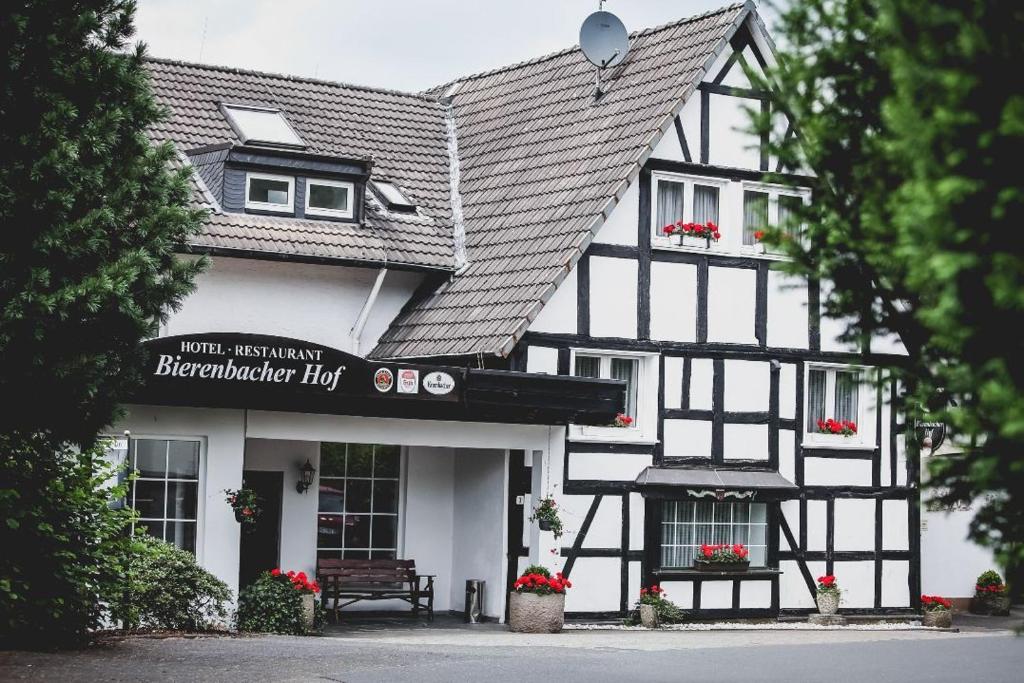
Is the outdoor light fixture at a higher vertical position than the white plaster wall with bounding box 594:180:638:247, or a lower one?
lower

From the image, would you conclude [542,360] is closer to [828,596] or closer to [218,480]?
[218,480]

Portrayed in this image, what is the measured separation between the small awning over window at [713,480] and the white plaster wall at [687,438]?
0.87 ft

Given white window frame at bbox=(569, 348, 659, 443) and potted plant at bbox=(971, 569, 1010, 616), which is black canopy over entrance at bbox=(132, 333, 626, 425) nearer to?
white window frame at bbox=(569, 348, 659, 443)

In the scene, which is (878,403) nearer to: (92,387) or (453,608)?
(92,387)

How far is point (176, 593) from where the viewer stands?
17.7m

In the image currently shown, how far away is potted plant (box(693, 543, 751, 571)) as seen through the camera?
72.7 ft

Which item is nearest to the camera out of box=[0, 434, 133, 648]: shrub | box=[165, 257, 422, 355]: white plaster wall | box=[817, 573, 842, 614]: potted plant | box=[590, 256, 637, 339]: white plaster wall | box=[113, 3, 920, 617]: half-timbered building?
box=[0, 434, 133, 648]: shrub

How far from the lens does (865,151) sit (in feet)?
24.1

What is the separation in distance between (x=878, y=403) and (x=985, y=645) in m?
12.5

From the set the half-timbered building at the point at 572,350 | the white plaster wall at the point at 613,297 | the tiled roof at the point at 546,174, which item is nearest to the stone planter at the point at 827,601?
the half-timbered building at the point at 572,350

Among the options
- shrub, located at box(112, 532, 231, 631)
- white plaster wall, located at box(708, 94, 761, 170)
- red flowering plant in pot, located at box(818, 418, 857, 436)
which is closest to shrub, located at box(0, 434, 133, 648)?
shrub, located at box(112, 532, 231, 631)

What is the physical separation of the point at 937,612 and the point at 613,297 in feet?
23.0

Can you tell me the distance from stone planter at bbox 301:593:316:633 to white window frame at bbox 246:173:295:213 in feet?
19.2

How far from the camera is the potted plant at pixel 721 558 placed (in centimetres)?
2217
